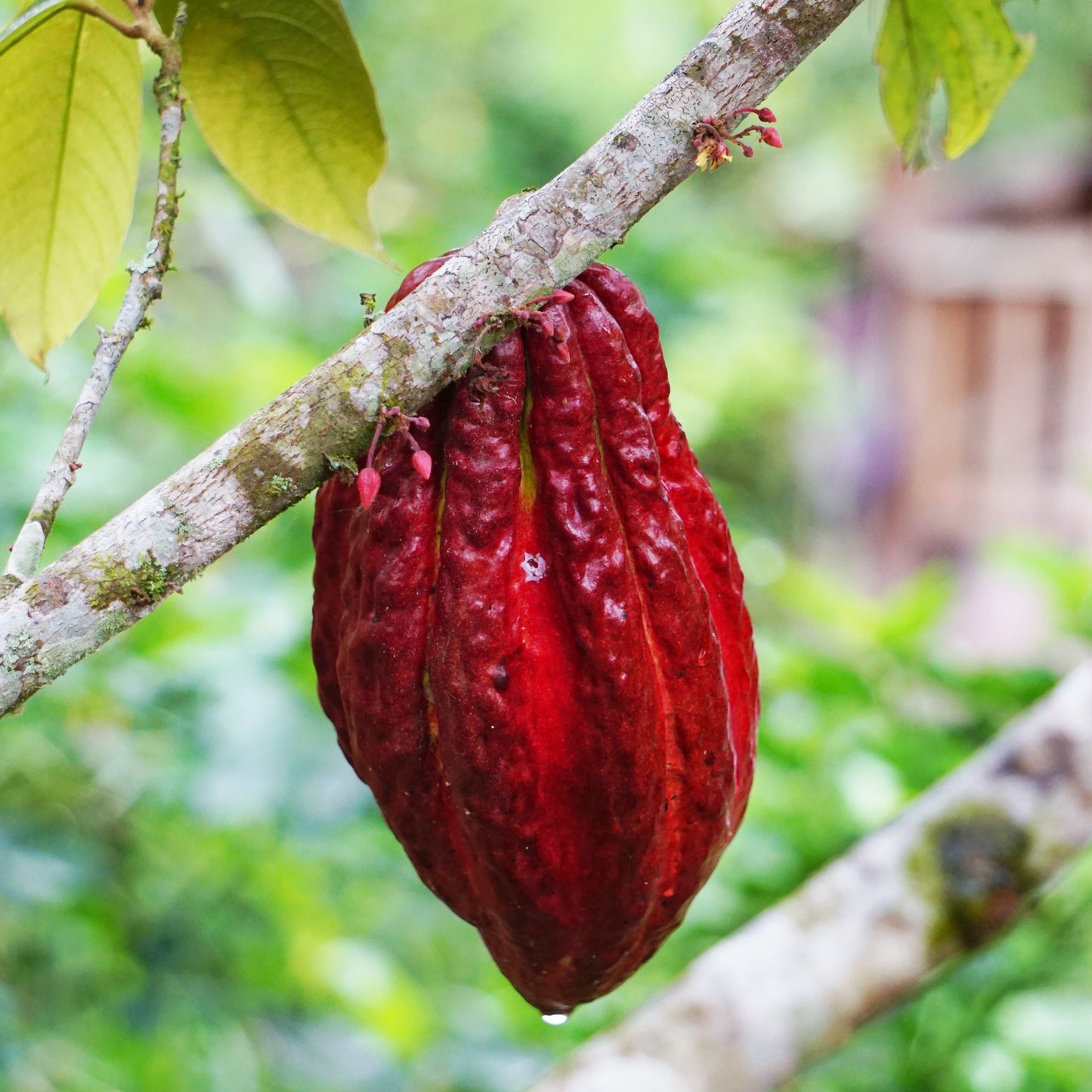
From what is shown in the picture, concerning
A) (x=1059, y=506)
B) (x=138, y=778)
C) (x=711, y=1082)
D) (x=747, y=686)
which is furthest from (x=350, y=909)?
(x=1059, y=506)

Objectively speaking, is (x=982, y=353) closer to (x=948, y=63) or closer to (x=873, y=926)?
(x=873, y=926)

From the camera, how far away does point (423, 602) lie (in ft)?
Answer: 2.42

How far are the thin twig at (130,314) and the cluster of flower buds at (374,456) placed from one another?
176 millimetres

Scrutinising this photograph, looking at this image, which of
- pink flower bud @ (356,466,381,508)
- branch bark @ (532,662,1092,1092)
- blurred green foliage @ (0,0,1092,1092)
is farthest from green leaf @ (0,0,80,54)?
blurred green foliage @ (0,0,1092,1092)

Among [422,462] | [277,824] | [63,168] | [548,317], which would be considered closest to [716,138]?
[548,317]

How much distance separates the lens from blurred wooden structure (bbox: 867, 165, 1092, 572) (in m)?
7.67

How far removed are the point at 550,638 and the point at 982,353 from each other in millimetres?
8070

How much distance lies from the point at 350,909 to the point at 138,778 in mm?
842

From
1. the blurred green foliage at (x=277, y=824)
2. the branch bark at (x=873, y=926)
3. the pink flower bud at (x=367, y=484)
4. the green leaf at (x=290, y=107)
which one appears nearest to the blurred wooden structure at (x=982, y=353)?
the blurred green foliage at (x=277, y=824)

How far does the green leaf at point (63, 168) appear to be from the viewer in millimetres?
898

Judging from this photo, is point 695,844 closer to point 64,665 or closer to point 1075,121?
point 64,665

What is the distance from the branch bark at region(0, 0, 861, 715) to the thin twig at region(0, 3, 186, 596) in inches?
1.8

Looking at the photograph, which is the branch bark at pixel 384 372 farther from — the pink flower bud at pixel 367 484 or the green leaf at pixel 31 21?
the green leaf at pixel 31 21

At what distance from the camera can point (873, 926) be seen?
53.2 inches
